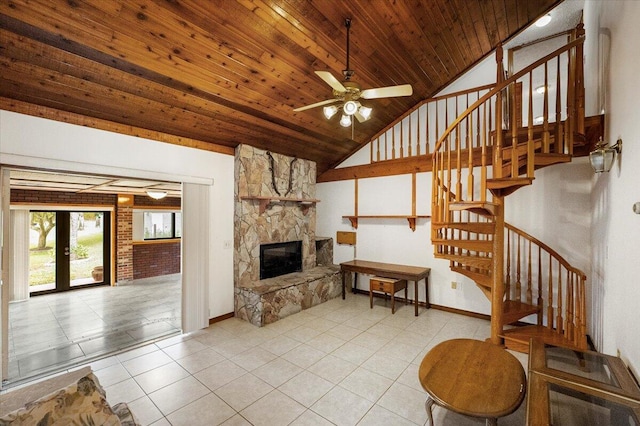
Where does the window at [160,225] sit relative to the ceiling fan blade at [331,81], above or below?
below

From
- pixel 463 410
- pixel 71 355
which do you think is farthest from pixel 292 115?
pixel 71 355

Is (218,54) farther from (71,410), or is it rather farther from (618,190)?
(618,190)

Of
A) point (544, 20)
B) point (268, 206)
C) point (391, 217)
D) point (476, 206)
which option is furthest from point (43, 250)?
point (544, 20)

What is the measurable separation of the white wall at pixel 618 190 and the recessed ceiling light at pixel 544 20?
2.23ft

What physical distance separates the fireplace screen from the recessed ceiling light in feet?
17.4

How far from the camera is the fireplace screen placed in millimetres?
4968

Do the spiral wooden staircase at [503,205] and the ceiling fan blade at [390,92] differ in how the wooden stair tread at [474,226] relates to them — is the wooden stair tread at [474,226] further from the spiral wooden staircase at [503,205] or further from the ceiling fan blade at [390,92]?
the ceiling fan blade at [390,92]

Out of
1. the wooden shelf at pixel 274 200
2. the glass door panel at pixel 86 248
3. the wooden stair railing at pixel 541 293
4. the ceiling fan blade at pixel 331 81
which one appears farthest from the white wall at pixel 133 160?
the glass door panel at pixel 86 248

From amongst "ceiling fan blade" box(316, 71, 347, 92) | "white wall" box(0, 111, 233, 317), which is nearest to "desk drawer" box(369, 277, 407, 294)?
"white wall" box(0, 111, 233, 317)

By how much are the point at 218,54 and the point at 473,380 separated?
3585 millimetres

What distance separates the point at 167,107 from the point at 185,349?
9.77 feet

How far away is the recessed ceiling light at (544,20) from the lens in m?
4.03

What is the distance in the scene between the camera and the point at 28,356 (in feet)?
10.7

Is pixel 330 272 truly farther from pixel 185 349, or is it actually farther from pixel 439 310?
pixel 185 349
